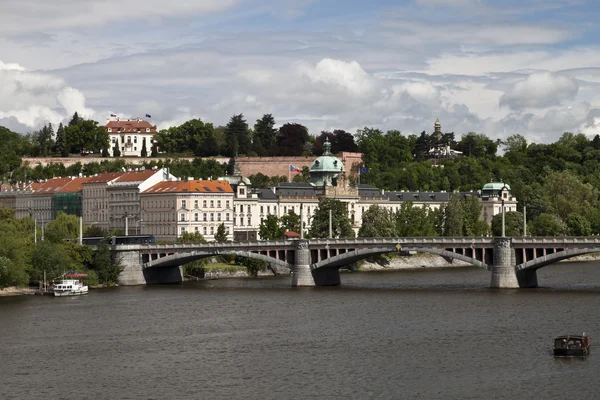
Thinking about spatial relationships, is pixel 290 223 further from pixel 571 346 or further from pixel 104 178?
pixel 571 346

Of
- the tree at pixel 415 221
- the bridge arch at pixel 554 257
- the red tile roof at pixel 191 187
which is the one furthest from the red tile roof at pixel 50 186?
the bridge arch at pixel 554 257

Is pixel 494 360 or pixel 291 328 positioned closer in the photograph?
pixel 494 360

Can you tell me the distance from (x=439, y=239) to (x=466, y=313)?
2163cm

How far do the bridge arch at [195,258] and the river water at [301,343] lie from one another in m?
4.70

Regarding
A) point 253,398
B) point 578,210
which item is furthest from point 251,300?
point 578,210

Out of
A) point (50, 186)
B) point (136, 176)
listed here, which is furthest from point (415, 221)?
point (50, 186)

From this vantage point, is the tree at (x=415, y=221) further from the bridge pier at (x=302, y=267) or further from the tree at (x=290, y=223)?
the bridge pier at (x=302, y=267)

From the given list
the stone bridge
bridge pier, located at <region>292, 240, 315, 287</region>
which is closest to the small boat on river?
the stone bridge

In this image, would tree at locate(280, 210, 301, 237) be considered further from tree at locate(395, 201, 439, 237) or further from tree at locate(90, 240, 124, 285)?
tree at locate(90, 240, 124, 285)

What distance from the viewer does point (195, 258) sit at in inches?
4783

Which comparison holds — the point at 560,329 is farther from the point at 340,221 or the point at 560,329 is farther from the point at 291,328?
the point at 340,221

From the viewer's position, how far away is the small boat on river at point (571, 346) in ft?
229

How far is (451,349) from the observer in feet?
242

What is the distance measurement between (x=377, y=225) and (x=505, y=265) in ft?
164
